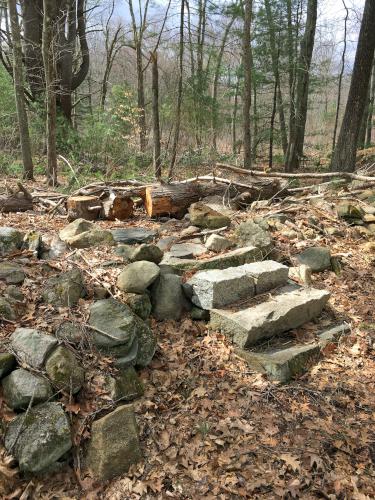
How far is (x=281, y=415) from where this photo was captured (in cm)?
364

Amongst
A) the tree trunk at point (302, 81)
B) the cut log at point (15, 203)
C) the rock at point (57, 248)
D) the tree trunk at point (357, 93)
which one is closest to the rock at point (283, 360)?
the rock at point (57, 248)

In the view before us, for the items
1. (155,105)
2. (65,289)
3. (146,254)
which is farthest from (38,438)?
(155,105)

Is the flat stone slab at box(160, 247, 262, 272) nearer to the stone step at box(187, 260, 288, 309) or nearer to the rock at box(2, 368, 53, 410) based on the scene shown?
the stone step at box(187, 260, 288, 309)

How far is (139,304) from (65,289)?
32.3 inches

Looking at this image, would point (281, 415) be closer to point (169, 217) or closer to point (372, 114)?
point (169, 217)

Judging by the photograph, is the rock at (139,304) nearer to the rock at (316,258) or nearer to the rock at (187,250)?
the rock at (187,250)

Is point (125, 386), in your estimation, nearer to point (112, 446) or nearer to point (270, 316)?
point (112, 446)

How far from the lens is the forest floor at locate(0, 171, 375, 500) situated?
3.00 metres

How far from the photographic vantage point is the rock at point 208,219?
6578 mm

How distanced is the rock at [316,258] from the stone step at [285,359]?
159 centimetres

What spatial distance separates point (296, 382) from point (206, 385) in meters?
0.92

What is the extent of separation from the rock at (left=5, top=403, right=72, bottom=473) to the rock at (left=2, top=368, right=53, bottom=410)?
0.09m

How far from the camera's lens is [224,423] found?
355 centimetres

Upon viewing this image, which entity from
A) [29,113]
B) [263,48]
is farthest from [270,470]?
[263,48]
